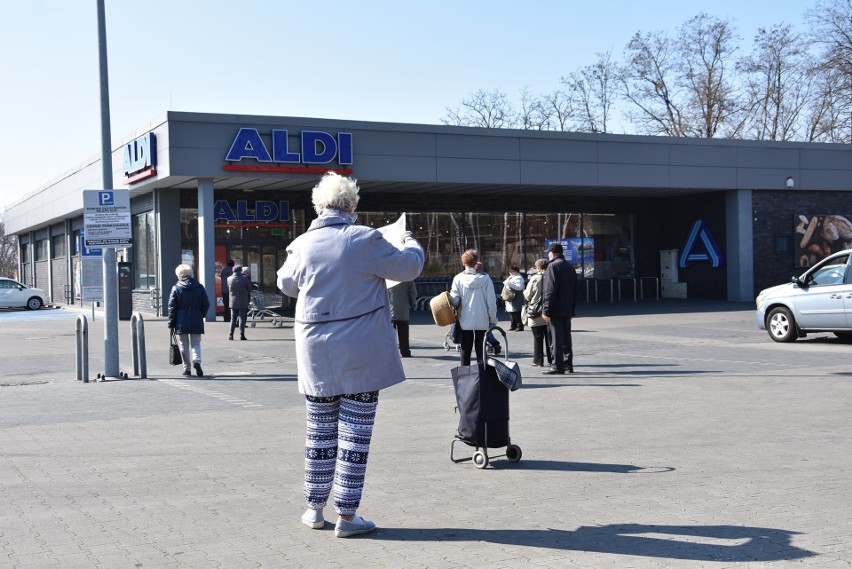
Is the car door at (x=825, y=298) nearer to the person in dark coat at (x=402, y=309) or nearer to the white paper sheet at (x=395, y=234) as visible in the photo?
the person in dark coat at (x=402, y=309)

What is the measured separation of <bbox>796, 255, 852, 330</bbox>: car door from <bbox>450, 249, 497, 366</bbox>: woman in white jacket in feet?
27.4

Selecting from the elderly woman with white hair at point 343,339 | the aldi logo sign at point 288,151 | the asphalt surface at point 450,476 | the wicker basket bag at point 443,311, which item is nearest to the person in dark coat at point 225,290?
the aldi logo sign at point 288,151

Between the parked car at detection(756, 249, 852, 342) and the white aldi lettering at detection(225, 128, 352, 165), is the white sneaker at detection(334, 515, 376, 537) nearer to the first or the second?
the parked car at detection(756, 249, 852, 342)

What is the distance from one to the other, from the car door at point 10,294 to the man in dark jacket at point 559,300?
3311 centimetres

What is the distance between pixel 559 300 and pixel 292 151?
15.2m

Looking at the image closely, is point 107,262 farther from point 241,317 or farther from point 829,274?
point 829,274

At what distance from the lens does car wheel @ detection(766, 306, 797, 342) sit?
18422mm

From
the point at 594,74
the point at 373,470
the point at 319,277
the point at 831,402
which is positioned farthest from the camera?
the point at 594,74

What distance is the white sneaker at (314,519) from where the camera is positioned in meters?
5.58

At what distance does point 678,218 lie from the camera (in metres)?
36.6

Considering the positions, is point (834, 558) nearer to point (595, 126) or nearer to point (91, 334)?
point (91, 334)

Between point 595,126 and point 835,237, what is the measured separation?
21.3 meters

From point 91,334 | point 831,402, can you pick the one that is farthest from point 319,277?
point 91,334

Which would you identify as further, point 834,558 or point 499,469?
point 499,469
